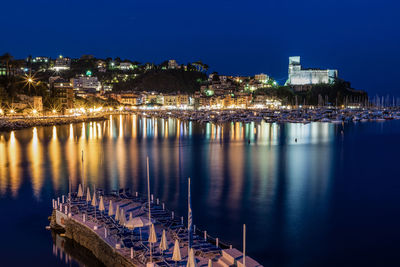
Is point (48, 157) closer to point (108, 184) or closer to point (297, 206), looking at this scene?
point (108, 184)

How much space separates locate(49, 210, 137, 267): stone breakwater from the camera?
8703 millimetres

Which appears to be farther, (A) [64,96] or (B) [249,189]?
(A) [64,96]

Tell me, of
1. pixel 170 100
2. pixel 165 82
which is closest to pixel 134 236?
pixel 170 100

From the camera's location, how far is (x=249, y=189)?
55.1ft

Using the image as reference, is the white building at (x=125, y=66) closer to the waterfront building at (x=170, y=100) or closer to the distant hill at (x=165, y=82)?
the distant hill at (x=165, y=82)

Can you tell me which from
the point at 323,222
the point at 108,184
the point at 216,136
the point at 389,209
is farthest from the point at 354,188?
the point at 216,136

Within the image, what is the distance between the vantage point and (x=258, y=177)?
63.7 feet

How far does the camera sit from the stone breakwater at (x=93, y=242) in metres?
8.70

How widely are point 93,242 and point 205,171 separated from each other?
1153 centimetres

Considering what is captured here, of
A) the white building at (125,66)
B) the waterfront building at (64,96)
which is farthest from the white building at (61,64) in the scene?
the waterfront building at (64,96)

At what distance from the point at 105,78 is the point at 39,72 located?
21.5 metres

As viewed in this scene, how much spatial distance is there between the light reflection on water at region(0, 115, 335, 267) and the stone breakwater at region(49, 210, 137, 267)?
3.24 meters

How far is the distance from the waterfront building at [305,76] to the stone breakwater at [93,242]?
343 feet

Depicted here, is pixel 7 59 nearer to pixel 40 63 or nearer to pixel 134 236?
pixel 134 236
